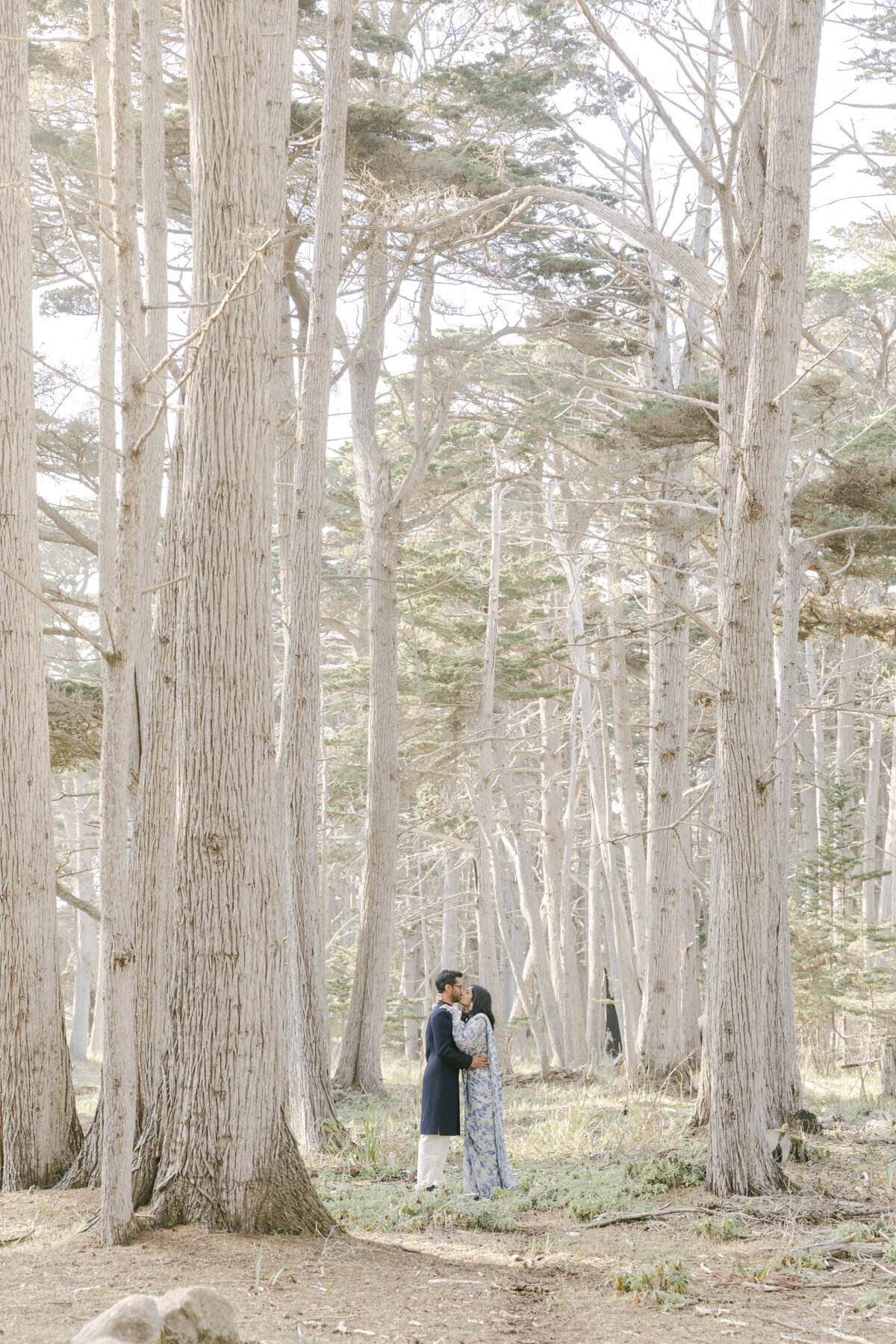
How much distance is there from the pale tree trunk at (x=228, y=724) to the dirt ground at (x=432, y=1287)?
329 mm

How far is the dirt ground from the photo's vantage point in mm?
3752

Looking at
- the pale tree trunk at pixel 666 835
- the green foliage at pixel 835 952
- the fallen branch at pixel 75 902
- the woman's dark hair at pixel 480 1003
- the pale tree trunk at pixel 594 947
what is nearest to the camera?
the woman's dark hair at pixel 480 1003

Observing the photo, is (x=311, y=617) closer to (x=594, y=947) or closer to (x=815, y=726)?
(x=594, y=947)

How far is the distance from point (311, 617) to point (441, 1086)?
412 centimetres

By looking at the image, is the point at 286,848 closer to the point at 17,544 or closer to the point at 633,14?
the point at 17,544

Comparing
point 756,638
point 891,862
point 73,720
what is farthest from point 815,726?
point 756,638

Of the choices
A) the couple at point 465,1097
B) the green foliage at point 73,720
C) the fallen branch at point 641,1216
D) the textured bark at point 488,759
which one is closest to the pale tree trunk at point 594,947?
the textured bark at point 488,759

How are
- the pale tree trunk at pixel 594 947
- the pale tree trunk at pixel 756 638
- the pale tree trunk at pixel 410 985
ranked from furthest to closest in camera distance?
the pale tree trunk at pixel 410 985 → the pale tree trunk at pixel 594 947 → the pale tree trunk at pixel 756 638

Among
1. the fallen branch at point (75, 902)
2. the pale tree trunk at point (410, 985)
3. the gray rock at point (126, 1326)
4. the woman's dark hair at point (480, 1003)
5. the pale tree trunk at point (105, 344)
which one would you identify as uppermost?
the pale tree trunk at point (105, 344)

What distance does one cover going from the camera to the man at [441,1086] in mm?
6531

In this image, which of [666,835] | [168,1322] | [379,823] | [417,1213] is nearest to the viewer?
[168,1322]

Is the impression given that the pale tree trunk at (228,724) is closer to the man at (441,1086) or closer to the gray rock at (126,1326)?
the man at (441,1086)

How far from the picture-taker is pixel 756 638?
20.6ft

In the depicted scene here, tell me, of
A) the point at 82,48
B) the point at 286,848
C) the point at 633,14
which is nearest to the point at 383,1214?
the point at 286,848
